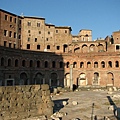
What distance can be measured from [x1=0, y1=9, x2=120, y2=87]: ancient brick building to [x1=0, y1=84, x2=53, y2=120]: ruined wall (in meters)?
20.0

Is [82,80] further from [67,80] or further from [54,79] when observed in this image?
[54,79]

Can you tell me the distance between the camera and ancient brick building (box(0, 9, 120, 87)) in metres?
38.7

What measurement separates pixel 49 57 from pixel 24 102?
1130 inches

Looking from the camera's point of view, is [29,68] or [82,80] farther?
[82,80]

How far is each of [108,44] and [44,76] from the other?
2129 cm


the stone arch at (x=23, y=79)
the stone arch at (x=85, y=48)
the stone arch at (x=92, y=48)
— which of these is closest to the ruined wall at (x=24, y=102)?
the stone arch at (x=23, y=79)

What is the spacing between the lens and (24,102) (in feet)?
52.2

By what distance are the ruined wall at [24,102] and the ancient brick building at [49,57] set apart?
20.0m

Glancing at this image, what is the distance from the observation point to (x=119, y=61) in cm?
4294

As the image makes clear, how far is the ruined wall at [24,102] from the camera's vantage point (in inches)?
582

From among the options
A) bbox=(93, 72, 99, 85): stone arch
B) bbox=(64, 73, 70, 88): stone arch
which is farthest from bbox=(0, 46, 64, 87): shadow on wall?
bbox=(93, 72, 99, 85): stone arch

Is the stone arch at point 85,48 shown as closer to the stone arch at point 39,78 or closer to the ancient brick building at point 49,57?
the ancient brick building at point 49,57

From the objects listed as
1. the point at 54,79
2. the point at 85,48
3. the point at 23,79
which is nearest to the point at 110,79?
the point at 54,79

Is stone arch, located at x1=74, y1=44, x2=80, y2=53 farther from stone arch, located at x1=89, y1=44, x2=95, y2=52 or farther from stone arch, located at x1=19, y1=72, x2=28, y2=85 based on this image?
stone arch, located at x1=19, y1=72, x2=28, y2=85
